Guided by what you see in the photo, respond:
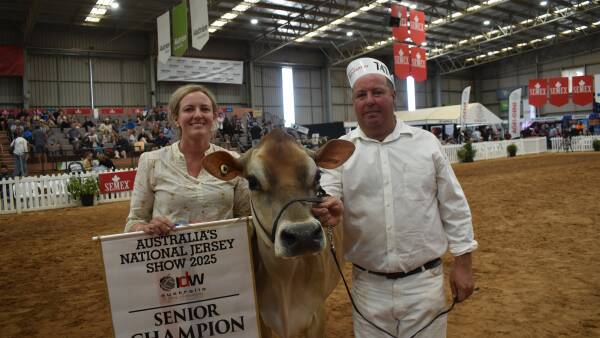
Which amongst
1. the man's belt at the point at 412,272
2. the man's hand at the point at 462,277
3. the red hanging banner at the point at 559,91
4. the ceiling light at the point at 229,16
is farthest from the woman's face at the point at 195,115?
the red hanging banner at the point at 559,91

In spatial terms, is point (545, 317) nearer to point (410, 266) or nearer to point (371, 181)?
point (410, 266)

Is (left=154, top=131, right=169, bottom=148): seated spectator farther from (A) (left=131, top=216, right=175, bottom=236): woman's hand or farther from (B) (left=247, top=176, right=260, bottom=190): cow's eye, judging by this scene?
(B) (left=247, top=176, right=260, bottom=190): cow's eye

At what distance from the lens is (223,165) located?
8.42 feet

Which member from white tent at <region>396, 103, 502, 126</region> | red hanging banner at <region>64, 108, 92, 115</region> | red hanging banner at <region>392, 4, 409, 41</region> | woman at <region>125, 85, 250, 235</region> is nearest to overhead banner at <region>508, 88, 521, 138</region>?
white tent at <region>396, 103, 502, 126</region>

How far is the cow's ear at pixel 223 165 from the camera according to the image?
2477 millimetres

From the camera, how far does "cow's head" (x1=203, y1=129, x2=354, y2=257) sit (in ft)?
6.80

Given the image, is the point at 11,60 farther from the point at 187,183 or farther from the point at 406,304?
the point at 406,304

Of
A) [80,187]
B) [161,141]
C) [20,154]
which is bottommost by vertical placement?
[80,187]

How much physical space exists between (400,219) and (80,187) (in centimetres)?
1483

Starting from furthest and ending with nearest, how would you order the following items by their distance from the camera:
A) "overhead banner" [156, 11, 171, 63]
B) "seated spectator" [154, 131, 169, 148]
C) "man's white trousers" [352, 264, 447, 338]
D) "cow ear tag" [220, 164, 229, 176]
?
"seated spectator" [154, 131, 169, 148], "overhead banner" [156, 11, 171, 63], "cow ear tag" [220, 164, 229, 176], "man's white trousers" [352, 264, 447, 338]

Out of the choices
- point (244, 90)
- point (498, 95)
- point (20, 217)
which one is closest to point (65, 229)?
point (20, 217)

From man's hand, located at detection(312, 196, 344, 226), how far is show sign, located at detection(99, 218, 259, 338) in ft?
1.81

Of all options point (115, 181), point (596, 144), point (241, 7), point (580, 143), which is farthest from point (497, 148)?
point (115, 181)

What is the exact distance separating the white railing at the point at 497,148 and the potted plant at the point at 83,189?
63.2ft
